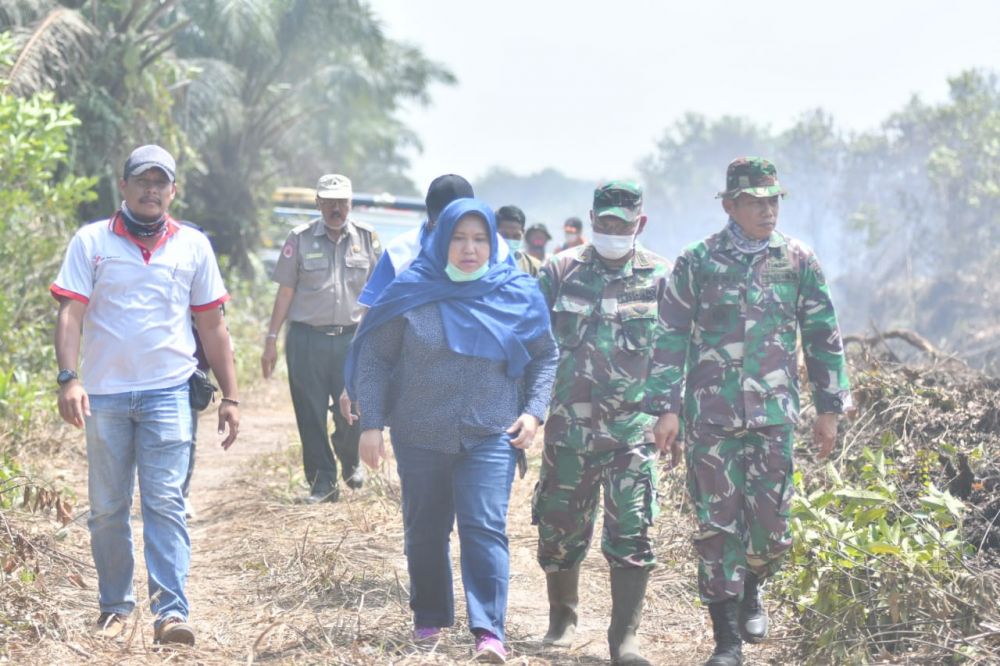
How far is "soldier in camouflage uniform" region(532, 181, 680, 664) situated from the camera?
5.10 meters

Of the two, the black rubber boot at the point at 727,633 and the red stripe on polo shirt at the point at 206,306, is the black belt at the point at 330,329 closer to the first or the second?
the red stripe on polo shirt at the point at 206,306

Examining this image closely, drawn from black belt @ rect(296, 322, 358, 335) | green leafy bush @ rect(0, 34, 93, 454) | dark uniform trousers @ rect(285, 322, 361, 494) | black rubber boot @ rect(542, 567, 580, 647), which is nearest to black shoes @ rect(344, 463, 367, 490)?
dark uniform trousers @ rect(285, 322, 361, 494)

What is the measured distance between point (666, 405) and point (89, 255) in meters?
2.30

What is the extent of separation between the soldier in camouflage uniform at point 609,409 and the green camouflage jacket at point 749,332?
14cm

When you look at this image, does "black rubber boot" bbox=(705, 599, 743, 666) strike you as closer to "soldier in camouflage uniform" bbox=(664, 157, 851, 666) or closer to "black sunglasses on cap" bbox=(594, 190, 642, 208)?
"soldier in camouflage uniform" bbox=(664, 157, 851, 666)

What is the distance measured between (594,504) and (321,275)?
3.20m

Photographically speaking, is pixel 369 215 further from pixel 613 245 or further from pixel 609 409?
pixel 609 409

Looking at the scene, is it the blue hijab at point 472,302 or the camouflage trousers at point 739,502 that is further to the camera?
the camouflage trousers at point 739,502

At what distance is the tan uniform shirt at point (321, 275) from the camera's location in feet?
26.1

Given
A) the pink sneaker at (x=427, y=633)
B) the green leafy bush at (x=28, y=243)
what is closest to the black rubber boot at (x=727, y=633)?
the pink sneaker at (x=427, y=633)

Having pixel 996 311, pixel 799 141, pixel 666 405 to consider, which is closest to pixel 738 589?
pixel 666 405

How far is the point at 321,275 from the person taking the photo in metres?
7.95

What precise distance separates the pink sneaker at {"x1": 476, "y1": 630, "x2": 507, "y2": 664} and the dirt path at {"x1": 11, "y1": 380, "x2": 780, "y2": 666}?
98mm

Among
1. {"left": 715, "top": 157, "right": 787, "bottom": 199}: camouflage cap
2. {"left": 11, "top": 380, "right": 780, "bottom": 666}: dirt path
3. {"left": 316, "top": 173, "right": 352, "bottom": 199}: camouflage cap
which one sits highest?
{"left": 316, "top": 173, "right": 352, "bottom": 199}: camouflage cap
